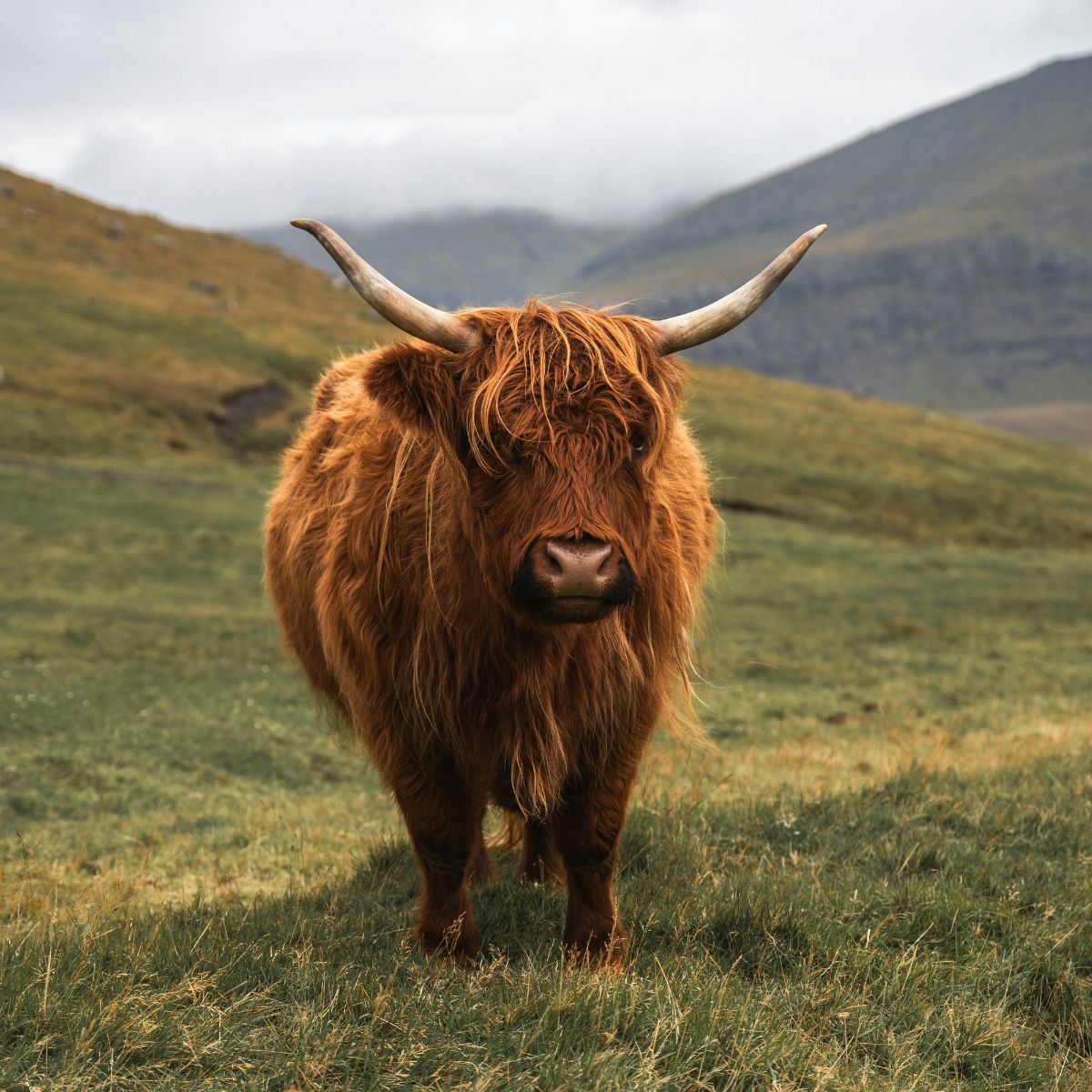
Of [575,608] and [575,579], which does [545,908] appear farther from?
[575,579]

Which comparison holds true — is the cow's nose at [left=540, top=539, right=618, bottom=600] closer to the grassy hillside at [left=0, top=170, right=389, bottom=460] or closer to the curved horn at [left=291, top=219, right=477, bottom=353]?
the curved horn at [left=291, top=219, right=477, bottom=353]

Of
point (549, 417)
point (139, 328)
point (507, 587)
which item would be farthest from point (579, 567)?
point (139, 328)

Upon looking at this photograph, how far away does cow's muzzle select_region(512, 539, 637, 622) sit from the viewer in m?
3.48

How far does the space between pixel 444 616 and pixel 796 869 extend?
7.87 feet

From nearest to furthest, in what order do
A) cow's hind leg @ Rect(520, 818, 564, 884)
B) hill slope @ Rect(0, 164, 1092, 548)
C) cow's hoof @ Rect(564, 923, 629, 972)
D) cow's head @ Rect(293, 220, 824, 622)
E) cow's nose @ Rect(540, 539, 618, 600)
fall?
cow's nose @ Rect(540, 539, 618, 600) < cow's head @ Rect(293, 220, 824, 622) < cow's hoof @ Rect(564, 923, 629, 972) < cow's hind leg @ Rect(520, 818, 564, 884) < hill slope @ Rect(0, 164, 1092, 548)

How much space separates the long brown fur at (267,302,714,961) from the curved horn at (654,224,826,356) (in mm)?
104

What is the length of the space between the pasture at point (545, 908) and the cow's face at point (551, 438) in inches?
54.3

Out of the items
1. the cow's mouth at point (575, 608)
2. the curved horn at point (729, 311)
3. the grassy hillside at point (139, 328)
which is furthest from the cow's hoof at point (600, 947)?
the grassy hillside at point (139, 328)

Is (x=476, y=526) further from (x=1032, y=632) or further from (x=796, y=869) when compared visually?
(x=1032, y=632)

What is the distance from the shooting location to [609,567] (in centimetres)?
354

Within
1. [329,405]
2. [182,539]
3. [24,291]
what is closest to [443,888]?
[329,405]

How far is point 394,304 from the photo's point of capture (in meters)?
3.77

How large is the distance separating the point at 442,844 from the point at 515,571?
5.21ft

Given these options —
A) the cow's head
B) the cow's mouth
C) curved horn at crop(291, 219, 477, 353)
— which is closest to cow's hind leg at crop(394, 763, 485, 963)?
the cow's head
